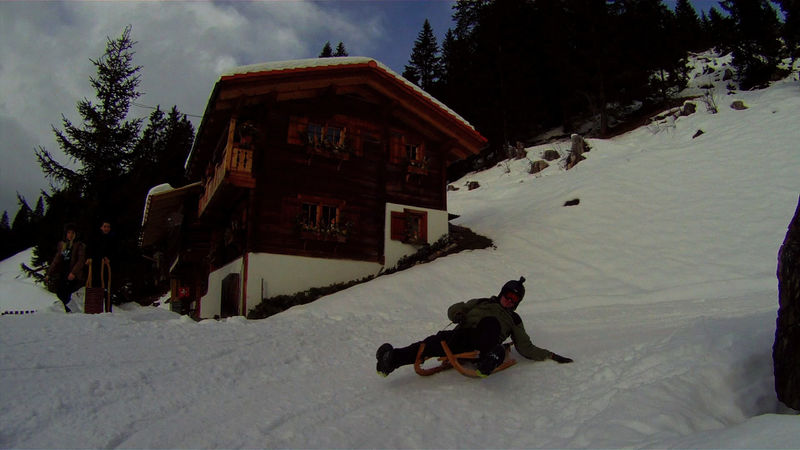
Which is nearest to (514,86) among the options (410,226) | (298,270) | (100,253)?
(410,226)

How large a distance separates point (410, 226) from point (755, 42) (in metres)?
32.8

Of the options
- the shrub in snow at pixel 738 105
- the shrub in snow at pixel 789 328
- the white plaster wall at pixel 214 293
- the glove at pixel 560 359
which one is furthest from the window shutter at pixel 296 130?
the shrub in snow at pixel 738 105

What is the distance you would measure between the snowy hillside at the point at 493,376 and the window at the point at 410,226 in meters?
2.24

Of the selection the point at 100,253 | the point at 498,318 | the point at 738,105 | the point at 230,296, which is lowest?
the point at 230,296

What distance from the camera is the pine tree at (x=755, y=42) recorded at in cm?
3291

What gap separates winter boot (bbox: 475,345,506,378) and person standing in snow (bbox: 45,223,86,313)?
8.92 meters

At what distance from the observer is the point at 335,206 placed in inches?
634

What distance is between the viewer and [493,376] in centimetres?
617

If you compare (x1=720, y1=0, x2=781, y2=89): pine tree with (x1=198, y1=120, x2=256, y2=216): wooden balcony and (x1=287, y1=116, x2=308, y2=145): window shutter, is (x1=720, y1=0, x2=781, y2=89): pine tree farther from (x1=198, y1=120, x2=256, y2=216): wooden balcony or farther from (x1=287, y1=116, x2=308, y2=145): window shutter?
(x1=198, y1=120, x2=256, y2=216): wooden balcony

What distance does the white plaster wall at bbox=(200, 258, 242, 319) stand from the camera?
16.8 meters

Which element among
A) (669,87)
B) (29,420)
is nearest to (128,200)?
(29,420)

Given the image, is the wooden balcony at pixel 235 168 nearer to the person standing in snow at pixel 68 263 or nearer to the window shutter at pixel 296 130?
the window shutter at pixel 296 130

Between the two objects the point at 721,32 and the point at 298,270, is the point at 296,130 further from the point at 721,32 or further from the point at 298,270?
the point at 721,32

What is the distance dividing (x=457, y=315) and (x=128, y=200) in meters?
25.4
